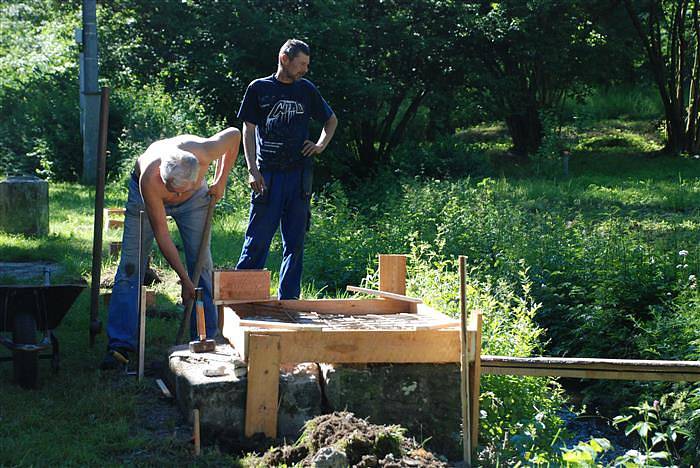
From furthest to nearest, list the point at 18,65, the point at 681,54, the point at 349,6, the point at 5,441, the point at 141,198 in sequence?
the point at 18,65 < the point at 681,54 < the point at 349,6 < the point at 141,198 < the point at 5,441

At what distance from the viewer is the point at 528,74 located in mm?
16297

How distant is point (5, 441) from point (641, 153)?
13965 mm

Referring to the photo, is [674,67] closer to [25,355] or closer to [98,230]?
[98,230]

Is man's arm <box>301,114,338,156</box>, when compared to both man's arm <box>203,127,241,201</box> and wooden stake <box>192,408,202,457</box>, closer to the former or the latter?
man's arm <box>203,127,241,201</box>

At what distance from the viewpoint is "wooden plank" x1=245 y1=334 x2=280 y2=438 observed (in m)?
4.52

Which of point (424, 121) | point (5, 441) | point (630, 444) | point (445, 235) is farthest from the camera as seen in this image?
point (424, 121)

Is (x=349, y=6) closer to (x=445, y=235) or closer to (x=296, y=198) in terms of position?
(x=445, y=235)

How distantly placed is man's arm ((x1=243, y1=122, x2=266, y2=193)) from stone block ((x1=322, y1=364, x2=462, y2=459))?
2.11m

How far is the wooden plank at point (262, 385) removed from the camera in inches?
178

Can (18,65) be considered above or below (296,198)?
above

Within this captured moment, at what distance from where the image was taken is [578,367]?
4926mm

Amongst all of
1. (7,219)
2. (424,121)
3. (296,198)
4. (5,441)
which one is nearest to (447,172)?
(424,121)

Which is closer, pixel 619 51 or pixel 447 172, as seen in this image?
pixel 447 172

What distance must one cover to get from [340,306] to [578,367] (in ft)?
4.78
